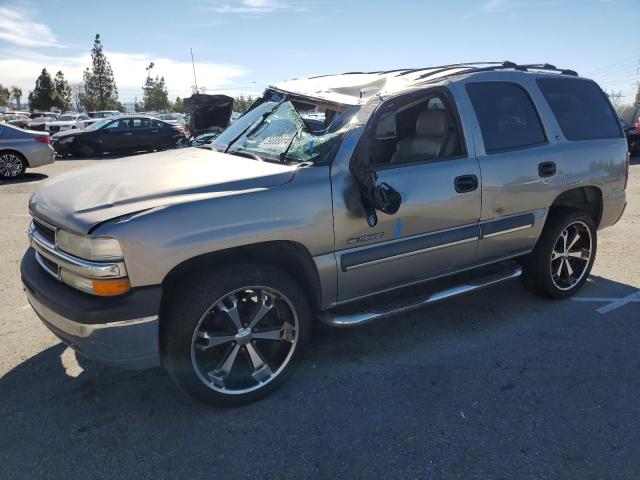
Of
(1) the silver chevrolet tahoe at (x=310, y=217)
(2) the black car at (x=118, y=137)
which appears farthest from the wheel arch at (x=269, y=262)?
(2) the black car at (x=118, y=137)

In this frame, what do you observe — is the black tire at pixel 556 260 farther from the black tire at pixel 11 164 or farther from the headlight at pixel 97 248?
the black tire at pixel 11 164

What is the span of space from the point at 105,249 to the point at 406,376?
6.60 feet

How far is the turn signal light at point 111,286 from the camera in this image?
2381mm

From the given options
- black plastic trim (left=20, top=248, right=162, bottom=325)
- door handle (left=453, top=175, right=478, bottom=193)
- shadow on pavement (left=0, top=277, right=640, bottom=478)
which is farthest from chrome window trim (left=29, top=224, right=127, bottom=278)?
door handle (left=453, top=175, right=478, bottom=193)

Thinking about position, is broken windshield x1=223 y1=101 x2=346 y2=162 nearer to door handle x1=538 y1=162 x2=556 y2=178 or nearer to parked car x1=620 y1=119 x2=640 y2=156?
door handle x1=538 y1=162 x2=556 y2=178

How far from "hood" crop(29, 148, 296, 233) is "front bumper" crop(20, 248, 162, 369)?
0.38 m

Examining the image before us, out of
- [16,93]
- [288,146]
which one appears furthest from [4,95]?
[288,146]

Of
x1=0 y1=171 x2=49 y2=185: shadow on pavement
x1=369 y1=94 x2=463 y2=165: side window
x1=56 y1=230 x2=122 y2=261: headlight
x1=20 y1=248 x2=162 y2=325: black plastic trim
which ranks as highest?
x1=369 y1=94 x2=463 y2=165: side window

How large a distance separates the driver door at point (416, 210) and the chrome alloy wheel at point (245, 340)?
434mm

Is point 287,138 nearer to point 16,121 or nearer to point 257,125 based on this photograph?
point 257,125

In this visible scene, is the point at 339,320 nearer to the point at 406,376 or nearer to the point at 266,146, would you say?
the point at 406,376

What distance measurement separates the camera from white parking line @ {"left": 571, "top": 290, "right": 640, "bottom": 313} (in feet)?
13.6

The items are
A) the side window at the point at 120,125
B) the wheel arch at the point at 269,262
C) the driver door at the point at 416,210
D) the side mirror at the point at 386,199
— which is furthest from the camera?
the side window at the point at 120,125

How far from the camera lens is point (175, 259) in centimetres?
244
